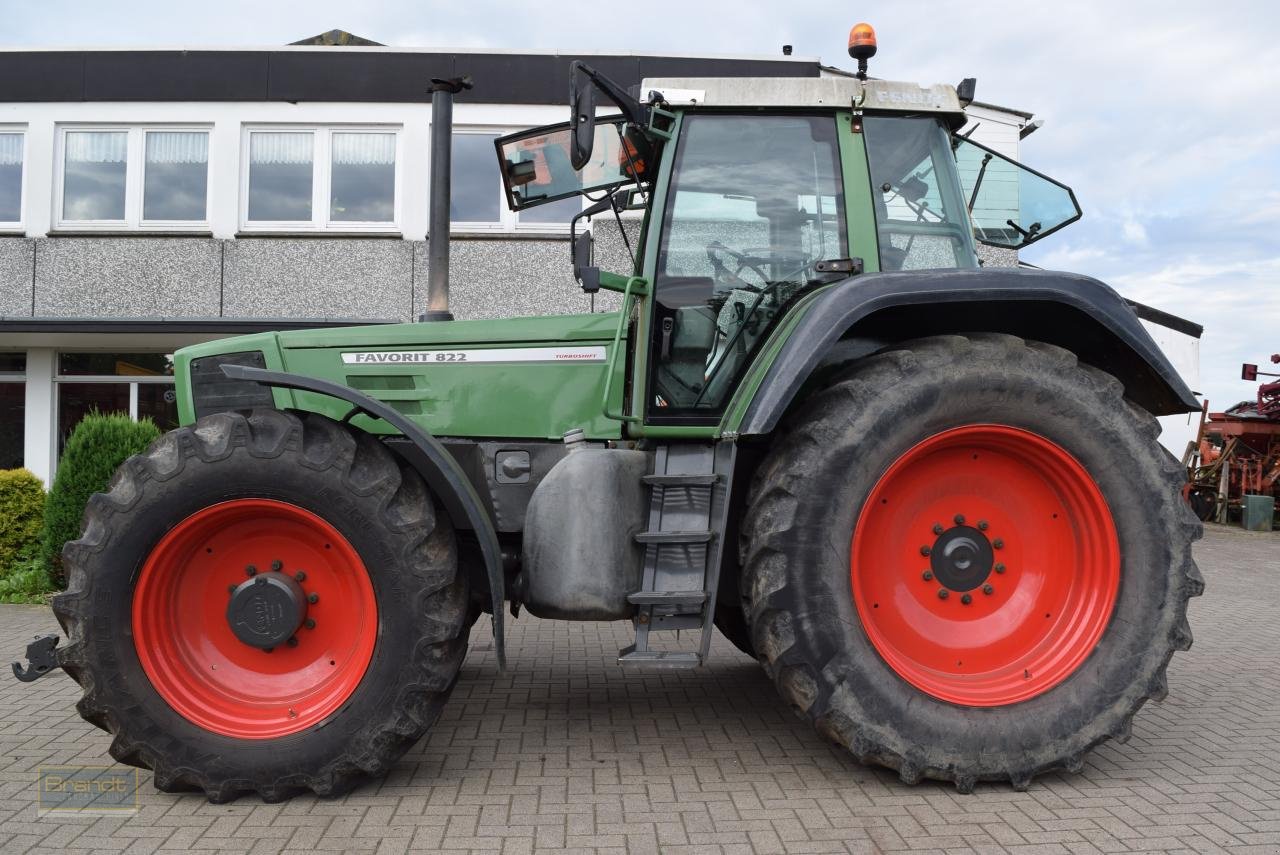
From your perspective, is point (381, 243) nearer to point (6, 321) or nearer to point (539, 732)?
point (6, 321)

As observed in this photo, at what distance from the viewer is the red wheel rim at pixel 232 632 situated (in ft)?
10.4

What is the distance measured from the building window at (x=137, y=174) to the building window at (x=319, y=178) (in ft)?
2.03

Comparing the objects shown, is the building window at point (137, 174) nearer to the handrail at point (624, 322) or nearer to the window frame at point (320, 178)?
the window frame at point (320, 178)

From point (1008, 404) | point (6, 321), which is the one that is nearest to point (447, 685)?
point (1008, 404)

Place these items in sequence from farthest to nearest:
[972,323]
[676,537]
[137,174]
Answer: [137,174] < [972,323] < [676,537]

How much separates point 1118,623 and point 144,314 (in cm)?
1051

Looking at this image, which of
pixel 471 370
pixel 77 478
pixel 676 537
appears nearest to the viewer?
pixel 676 537

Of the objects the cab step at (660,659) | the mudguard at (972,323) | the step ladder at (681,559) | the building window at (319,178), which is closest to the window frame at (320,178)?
the building window at (319,178)

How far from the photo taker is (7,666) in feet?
17.2

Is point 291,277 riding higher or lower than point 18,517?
higher

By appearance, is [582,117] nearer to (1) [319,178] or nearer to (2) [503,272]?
(2) [503,272]

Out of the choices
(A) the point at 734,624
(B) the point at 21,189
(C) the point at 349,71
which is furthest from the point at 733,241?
(B) the point at 21,189

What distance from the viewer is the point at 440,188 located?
663 cm

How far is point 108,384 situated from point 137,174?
2.77 metres
